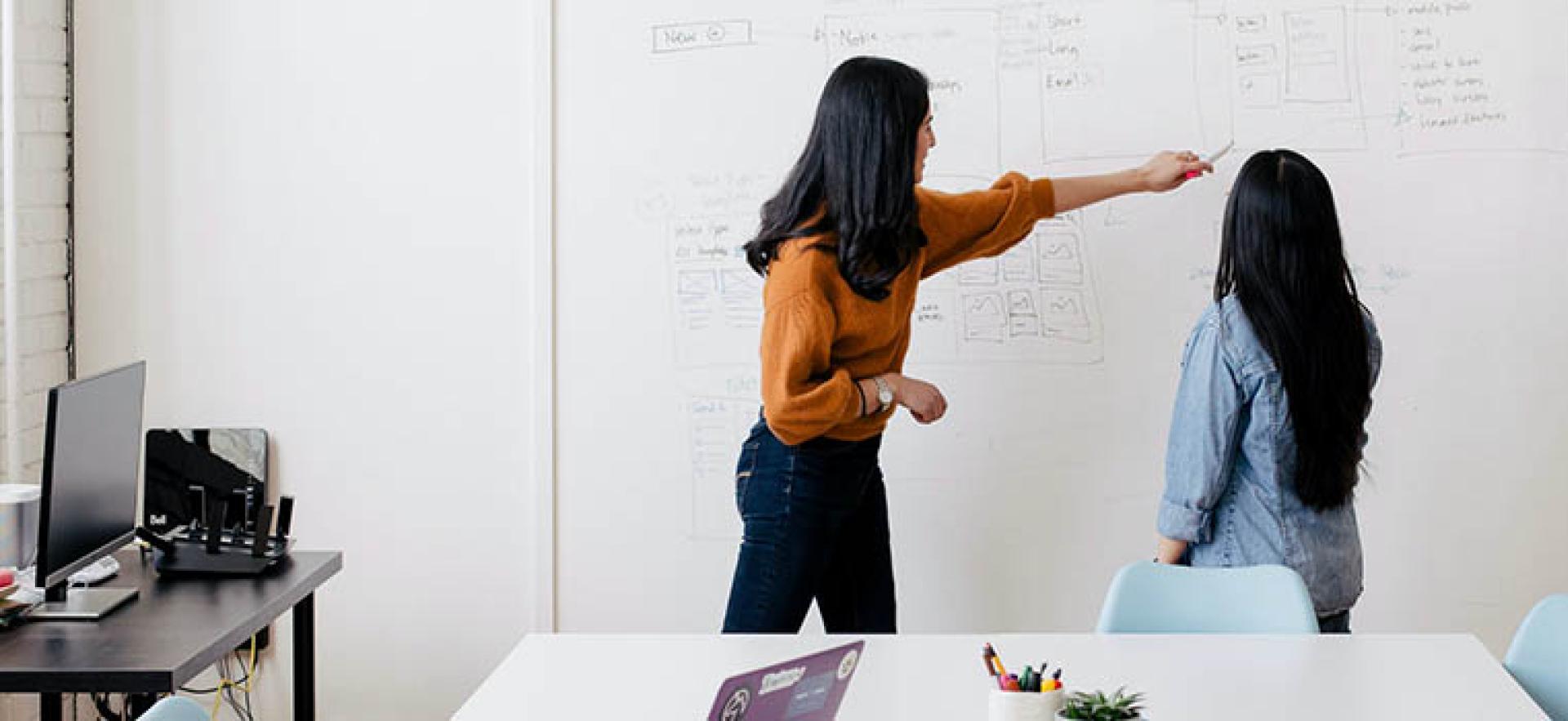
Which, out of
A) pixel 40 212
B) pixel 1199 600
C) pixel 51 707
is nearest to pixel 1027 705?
pixel 1199 600

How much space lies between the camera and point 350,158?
3936 millimetres

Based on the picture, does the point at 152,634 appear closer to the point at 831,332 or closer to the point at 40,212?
the point at 831,332

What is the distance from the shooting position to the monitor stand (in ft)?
9.18

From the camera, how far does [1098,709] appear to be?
6.49 ft

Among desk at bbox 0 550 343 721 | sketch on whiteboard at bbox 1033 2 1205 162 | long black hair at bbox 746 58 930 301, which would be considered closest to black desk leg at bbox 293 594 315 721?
desk at bbox 0 550 343 721

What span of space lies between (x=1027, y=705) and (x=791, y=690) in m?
0.34

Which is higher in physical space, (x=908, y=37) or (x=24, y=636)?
(x=908, y=37)

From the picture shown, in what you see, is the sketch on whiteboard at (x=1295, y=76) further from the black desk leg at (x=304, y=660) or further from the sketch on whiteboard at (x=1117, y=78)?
the black desk leg at (x=304, y=660)

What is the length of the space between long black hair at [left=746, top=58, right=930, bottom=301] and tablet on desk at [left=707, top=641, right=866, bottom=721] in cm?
118

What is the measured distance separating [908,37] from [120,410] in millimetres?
1779

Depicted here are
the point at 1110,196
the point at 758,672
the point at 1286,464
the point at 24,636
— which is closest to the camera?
the point at 758,672

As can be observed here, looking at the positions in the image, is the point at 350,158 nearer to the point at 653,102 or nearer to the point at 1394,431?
the point at 653,102

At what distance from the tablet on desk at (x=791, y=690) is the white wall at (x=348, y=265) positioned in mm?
2136

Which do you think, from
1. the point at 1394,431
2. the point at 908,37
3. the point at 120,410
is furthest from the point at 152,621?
the point at 1394,431
